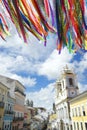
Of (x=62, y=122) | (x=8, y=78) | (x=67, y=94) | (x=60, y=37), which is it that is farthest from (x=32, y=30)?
(x=62, y=122)

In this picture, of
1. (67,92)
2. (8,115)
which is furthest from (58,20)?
(67,92)

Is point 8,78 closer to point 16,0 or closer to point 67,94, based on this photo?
point 67,94

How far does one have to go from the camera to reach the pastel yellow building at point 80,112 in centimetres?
2883

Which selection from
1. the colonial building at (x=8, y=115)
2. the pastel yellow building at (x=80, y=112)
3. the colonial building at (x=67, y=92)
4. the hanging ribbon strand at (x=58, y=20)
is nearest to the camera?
the hanging ribbon strand at (x=58, y=20)

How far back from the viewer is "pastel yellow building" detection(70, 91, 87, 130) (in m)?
28.8

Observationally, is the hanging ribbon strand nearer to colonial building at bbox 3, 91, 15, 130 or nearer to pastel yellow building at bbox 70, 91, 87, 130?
pastel yellow building at bbox 70, 91, 87, 130

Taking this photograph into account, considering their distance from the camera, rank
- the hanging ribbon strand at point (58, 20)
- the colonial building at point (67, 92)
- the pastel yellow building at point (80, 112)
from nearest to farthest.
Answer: the hanging ribbon strand at point (58, 20)
the pastel yellow building at point (80, 112)
the colonial building at point (67, 92)

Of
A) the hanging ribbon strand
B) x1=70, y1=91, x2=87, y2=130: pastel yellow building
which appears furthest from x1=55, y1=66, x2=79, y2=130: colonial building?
the hanging ribbon strand

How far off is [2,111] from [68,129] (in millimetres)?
19012

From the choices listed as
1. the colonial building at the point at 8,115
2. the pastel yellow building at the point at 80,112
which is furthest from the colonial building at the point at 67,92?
the colonial building at the point at 8,115

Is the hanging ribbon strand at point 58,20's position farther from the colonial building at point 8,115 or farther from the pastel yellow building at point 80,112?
the colonial building at point 8,115

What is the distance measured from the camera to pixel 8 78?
39094mm

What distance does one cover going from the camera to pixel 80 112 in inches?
1235

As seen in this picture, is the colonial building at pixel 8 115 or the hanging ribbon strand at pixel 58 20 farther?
the colonial building at pixel 8 115
